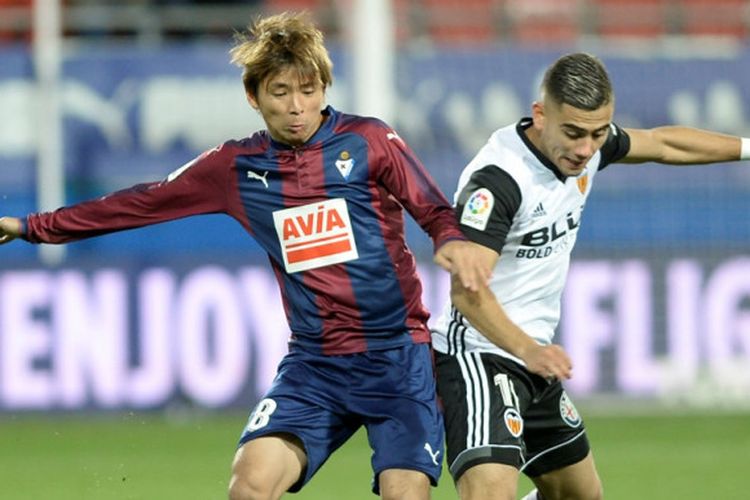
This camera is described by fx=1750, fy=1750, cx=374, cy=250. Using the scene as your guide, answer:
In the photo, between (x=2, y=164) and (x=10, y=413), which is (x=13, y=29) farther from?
(x=10, y=413)

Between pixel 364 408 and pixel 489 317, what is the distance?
2.19ft

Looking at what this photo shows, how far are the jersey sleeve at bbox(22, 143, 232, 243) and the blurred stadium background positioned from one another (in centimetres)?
486

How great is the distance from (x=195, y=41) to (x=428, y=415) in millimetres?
9259

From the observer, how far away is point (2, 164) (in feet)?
45.4

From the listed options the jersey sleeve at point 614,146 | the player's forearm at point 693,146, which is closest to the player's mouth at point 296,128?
the jersey sleeve at point 614,146

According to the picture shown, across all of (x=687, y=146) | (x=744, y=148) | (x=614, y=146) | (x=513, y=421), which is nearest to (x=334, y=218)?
(x=513, y=421)

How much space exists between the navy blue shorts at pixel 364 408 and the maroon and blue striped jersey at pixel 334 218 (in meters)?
0.06

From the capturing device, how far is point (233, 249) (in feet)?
44.0

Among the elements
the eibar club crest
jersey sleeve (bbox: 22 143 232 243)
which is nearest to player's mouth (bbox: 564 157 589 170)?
the eibar club crest

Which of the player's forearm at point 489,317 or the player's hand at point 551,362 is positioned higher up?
the player's forearm at point 489,317

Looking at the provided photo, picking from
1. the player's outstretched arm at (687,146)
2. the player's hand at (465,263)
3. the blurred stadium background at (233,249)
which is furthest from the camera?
the blurred stadium background at (233,249)

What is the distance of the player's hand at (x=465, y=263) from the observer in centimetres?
564

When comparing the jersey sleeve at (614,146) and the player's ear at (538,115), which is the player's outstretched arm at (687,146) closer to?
the jersey sleeve at (614,146)

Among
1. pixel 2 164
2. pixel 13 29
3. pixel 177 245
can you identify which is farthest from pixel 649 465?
pixel 13 29
